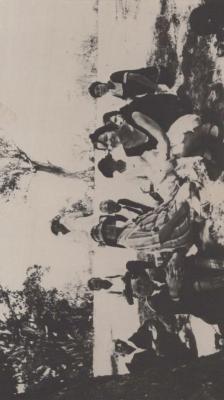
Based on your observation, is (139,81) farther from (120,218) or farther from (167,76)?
(120,218)

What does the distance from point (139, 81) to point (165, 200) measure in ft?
1.70

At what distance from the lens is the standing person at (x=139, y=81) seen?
199cm

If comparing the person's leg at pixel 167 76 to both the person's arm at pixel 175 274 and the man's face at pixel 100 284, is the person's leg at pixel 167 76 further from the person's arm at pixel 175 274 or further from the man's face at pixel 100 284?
the man's face at pixel 100 284

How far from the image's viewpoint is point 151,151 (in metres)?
1.98

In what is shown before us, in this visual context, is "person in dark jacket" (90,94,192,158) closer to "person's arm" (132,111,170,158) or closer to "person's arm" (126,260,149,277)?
"person's arm" (132,111,170,158)

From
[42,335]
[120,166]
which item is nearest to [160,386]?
[42,335]

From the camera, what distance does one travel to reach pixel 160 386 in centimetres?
183

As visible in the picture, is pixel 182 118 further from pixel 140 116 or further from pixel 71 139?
pixel 71 139

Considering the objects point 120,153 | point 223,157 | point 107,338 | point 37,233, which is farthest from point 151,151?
point 107,338

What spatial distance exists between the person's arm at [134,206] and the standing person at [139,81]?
440 millimetres

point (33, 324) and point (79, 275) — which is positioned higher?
point (79, 275)

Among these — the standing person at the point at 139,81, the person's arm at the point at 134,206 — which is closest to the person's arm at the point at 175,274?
the person's arm at the point at 134,206

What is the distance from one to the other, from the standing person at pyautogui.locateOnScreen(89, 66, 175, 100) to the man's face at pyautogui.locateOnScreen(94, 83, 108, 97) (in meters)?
0.03

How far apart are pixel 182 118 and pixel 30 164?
2.19ft
